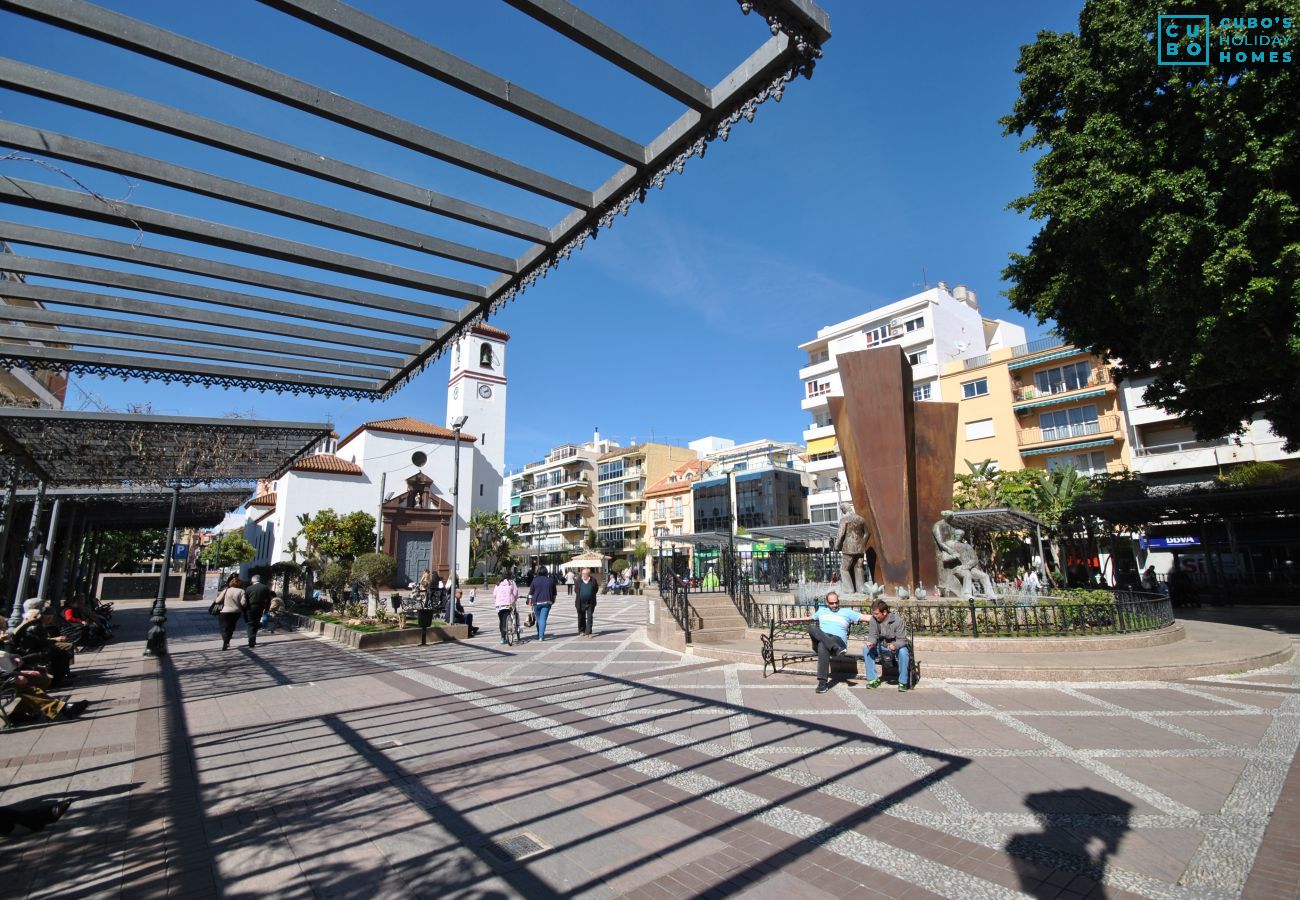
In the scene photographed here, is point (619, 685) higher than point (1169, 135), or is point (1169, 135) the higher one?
point (1169, 135)

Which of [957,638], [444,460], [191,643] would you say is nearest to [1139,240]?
[957,638]

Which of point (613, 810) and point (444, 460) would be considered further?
point (444, 460)

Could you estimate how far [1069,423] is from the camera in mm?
34688

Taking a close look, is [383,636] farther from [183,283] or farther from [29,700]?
[183,283]

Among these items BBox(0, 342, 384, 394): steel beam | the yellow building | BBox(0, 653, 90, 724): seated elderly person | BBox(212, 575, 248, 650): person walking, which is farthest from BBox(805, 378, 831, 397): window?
BBox(0, 653, 90, 724): seated elderly person

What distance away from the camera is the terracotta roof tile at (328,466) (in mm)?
40213

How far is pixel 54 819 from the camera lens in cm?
418

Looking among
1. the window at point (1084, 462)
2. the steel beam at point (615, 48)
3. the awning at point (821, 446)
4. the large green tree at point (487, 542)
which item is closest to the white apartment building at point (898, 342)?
the awning at point (821, 446)

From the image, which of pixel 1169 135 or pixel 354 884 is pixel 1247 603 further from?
pixel 354 884

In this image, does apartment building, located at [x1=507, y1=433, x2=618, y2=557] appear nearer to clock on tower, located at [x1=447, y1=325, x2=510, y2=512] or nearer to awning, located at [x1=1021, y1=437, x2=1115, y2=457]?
clock on tower, located at [x1=447, y1=325, x2=510, y2=512]

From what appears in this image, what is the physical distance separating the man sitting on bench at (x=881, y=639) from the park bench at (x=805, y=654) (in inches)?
6.2

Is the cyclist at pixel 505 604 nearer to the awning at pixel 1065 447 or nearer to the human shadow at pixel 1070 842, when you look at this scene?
the human shadow at pixel 1070 842

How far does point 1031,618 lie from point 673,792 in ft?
28.2

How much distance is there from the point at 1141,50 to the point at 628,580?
36.2 m
